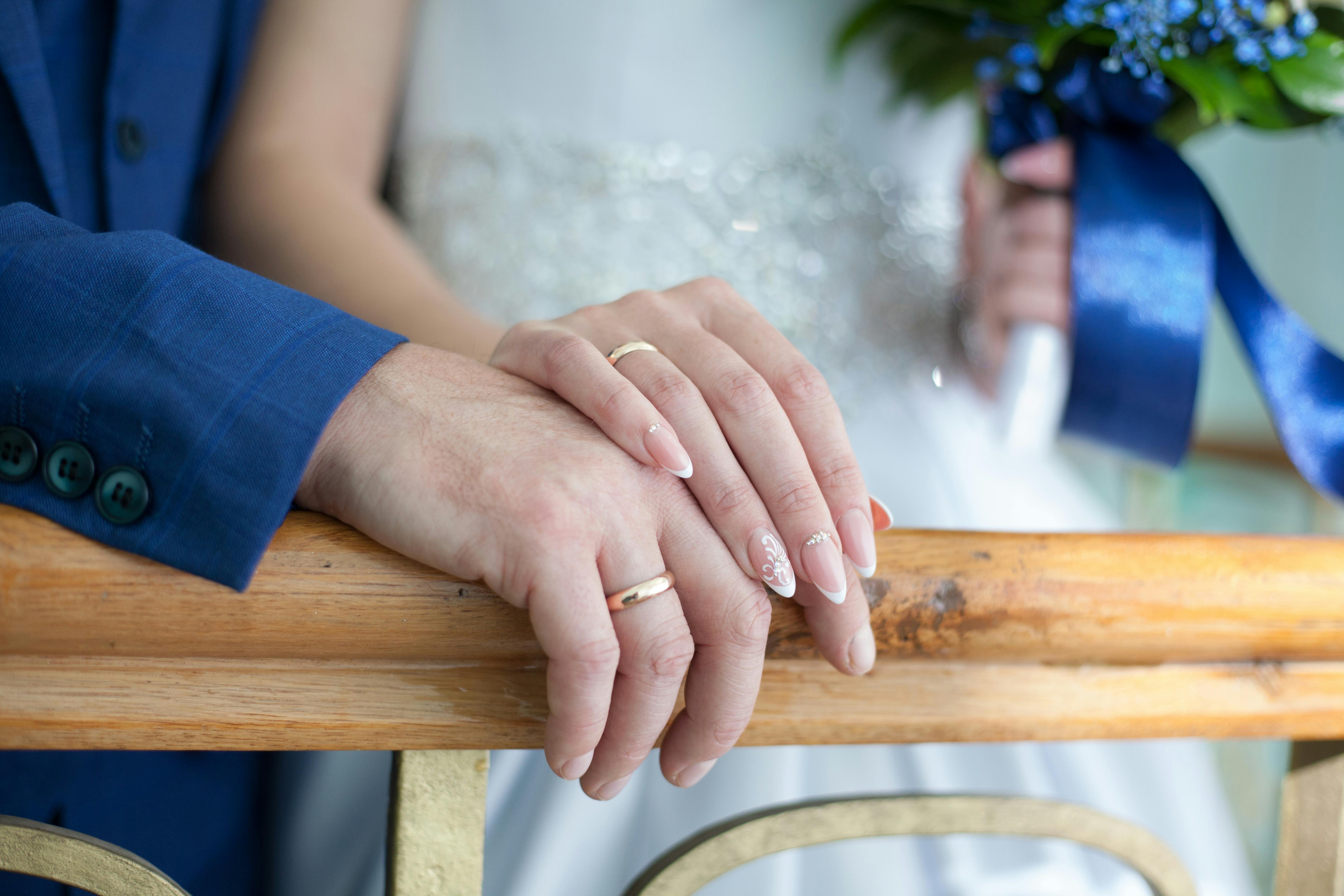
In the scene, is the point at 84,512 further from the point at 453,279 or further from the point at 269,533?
the point at 453,279

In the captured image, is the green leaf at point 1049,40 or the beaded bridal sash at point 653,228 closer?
the green leaf at point 1049,40

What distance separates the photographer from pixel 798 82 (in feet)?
2.92

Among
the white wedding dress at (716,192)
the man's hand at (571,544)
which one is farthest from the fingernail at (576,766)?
the white wedding dress at (716,192)

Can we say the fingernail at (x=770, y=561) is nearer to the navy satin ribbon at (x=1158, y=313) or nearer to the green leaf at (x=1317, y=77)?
the navy satin ribbon at (x=1158, y=313)

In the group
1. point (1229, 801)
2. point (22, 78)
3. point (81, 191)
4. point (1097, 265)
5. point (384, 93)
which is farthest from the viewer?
point (1229, 801)

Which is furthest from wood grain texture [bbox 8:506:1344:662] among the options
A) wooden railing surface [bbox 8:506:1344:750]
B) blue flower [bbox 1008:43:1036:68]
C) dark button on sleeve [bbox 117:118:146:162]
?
blue flower [bbox 1008:43:1036:68]

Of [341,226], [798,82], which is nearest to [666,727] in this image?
[341,226]

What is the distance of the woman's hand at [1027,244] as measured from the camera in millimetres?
772

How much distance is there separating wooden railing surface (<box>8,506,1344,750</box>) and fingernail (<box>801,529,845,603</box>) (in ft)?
0.09

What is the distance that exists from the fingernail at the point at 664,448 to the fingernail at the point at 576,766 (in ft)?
0.36

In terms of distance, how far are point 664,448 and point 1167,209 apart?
0.60m

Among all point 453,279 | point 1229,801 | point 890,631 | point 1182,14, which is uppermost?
point 1182,14

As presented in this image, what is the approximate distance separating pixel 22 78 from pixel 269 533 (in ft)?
1.26

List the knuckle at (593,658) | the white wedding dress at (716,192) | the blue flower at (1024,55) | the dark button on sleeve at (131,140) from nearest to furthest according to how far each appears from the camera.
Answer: the knuckle at (593,658)
the dark button on sleeve at (131,140)
the blue flower at (1024,55)
the white wedding dress at (716,192)
